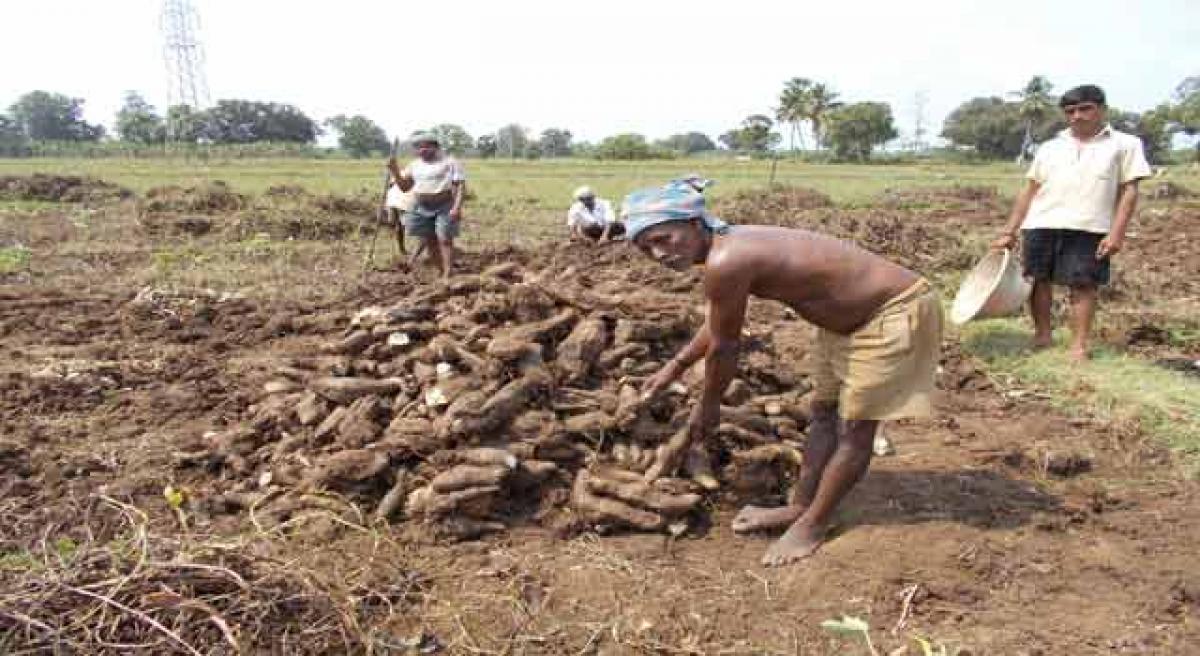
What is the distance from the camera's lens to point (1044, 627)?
9.59ft

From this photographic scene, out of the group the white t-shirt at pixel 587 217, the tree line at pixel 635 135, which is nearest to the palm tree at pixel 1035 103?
the tree line at pixel 635 135

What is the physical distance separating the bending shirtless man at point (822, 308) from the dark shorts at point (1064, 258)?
3032 mm

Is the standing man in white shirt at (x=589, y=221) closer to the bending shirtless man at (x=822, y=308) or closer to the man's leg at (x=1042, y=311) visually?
the man's leg at (x=1042, y=311)

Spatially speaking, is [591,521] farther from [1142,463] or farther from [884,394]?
[1142,463]

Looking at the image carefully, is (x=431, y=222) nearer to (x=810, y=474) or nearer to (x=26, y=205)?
(x=810, y=474)

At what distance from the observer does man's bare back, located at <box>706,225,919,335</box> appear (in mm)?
3104

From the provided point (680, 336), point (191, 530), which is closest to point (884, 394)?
point (680, 336)

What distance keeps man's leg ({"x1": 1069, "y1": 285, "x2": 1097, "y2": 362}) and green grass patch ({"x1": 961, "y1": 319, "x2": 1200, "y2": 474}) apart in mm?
91

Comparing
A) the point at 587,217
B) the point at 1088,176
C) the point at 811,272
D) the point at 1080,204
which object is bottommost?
the point at 587,217

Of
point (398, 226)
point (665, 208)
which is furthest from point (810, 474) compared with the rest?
point (398, 226)

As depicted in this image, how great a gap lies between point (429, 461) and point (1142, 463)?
3.90 m

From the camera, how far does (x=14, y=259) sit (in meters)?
10.4

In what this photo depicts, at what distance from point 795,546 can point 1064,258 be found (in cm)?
366

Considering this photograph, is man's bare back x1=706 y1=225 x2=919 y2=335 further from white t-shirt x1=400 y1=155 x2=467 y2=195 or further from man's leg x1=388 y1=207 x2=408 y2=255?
man's leg x1=388 y1=207 x2=408 y2=255
